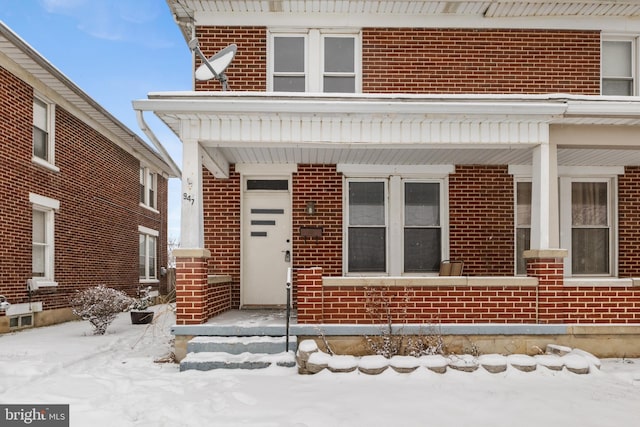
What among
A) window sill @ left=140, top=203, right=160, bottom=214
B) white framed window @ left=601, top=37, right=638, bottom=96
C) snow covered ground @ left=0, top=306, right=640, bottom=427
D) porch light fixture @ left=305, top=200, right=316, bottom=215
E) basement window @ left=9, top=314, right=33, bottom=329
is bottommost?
basement window @ left=9, top=314, right=33, bottom=329

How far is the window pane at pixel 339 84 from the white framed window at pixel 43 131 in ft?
22.2

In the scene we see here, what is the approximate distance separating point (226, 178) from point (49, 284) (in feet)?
18.2

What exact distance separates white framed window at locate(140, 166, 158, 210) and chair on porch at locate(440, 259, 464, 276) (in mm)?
12467

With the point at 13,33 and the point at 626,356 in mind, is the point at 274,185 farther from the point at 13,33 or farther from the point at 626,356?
the point at 626,356

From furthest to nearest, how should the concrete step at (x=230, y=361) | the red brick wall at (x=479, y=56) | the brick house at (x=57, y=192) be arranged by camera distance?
the brick house at (x=57, y=192) → the red brick wall at (x=479, y=56) → the concrete step at (x=230, y=361)

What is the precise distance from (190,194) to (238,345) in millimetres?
2116

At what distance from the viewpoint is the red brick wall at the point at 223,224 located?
8594mm

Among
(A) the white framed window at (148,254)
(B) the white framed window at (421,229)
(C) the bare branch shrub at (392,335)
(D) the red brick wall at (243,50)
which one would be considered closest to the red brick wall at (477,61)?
(D) the red brick wall at (243,50)

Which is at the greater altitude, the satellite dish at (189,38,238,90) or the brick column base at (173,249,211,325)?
the satellite dish at (189,38,238,90)

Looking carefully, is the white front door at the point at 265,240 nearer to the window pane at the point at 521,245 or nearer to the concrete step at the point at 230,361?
the concrete step at the point at 230,361

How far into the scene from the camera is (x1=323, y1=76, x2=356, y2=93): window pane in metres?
8.80

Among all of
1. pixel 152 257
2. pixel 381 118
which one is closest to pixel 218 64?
pixel 381 118

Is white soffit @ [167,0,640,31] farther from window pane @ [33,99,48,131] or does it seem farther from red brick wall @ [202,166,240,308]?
window pane @ [33,99,48,131]

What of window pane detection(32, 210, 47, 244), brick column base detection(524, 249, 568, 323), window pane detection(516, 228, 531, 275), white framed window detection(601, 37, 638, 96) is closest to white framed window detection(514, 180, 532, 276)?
window pane detection(516, 228, 531, 275)
